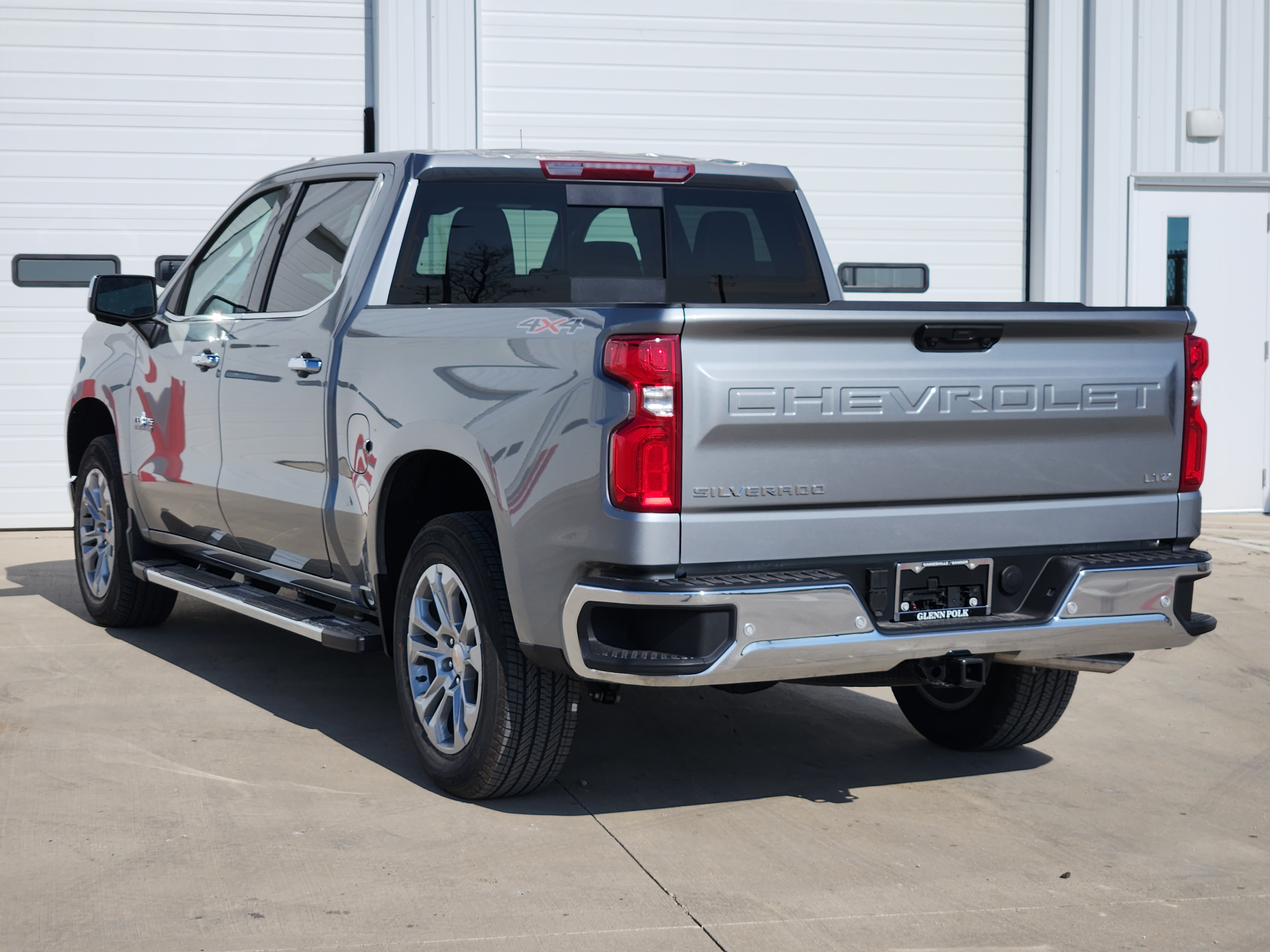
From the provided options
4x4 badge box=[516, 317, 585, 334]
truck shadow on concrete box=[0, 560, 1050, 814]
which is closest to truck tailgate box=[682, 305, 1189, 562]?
4x4 badge box=[516, 317, 585, 334]

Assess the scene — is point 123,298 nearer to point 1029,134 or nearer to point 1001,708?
point 1001,708

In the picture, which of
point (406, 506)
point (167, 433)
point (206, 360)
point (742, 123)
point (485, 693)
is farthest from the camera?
point (742, 123)

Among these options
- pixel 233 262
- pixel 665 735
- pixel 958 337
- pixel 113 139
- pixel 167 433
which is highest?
pixel 113 139

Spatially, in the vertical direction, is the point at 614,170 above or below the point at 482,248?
above

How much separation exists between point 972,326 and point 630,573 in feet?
3.58

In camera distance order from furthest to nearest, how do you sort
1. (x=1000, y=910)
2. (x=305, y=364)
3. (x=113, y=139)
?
(x=113, y=139)
(x=305, y=364)
(x=1000, y=910)

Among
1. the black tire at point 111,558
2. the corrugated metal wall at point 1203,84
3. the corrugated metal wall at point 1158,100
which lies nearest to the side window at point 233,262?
the black tire at point 111,558

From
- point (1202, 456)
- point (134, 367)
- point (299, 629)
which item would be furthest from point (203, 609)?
point (1202, 456)

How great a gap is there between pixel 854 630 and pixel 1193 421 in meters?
1.23

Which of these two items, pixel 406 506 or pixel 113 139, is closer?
pixel 406 506

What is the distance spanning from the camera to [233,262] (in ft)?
19.4

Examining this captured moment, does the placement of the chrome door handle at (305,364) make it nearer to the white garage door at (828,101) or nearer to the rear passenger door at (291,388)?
the rear passenger door at (291,388)

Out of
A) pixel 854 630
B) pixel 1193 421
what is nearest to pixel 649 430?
pixel 854 630

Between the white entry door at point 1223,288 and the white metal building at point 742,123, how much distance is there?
2 centimetres
